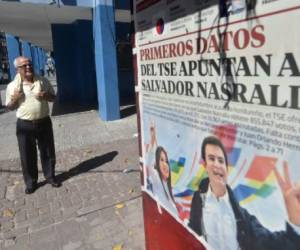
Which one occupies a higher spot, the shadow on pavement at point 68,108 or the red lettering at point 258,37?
the red lettering at point 258,37

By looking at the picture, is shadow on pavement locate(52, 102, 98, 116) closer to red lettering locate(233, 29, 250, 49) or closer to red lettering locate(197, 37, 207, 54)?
red lettering locate(197, 37, 207, 54)

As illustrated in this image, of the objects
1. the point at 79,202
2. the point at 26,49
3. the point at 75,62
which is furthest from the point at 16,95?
the point at 26,49

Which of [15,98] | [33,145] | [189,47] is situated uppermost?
[189,47]

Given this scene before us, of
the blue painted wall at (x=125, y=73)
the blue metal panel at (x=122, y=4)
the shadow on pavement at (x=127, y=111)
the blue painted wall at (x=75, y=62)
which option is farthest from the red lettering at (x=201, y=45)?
the blue painted wall at (x=125, y=73)

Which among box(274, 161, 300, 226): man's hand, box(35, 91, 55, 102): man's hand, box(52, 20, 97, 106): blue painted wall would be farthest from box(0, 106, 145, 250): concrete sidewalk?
box(52, 20, 97, 106): blue painted wall

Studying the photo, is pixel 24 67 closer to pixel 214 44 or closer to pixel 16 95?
pixel 16 95

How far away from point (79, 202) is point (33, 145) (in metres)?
1.07

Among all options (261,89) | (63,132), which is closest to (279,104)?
(261,89)

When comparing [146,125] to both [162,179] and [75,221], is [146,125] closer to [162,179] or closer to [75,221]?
[162,179]

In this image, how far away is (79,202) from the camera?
4.52 metres

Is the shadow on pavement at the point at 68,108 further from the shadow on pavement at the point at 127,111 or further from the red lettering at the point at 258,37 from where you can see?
the red lettering at the point at 258,37

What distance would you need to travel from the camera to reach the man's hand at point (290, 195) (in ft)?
4.49

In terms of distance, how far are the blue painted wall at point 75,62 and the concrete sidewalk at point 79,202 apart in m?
5.11

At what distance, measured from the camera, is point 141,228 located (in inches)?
149
